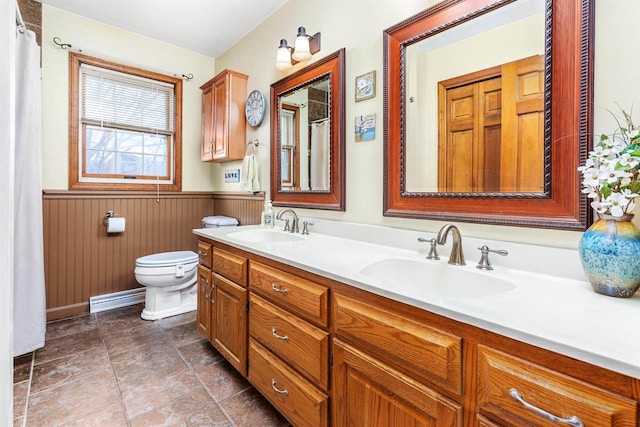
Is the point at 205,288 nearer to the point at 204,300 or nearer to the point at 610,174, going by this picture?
the point at 204,300

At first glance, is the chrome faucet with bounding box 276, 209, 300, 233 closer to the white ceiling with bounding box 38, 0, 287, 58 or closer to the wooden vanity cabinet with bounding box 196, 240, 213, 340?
the wooden vanity cabinet with bounding box 196, 240, 213, 340

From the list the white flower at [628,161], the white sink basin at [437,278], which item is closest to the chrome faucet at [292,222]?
the white sink basin at [437,278]

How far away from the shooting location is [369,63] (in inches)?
63.8

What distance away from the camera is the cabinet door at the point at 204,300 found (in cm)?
193

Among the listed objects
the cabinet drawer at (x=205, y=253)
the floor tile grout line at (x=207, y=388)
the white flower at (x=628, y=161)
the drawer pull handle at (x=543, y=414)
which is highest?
the white flower at (x=628, y=161)

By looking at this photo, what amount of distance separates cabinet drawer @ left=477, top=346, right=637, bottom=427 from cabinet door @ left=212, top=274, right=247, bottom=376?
116cm

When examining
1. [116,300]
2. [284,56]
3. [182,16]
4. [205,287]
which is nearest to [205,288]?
[205,287]

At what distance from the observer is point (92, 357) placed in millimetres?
1944

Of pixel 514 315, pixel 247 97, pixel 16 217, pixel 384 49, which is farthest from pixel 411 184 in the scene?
pixel 16 217

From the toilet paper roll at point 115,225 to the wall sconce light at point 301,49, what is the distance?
1986mm

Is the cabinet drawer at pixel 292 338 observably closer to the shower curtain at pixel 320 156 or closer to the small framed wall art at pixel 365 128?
the shower curtain at pixel 320 156

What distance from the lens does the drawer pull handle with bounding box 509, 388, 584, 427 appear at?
0.54m

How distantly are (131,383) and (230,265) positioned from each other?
34.4 inches

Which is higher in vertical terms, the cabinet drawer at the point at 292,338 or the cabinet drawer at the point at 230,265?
the cabinet drawer at the point at 230,265
